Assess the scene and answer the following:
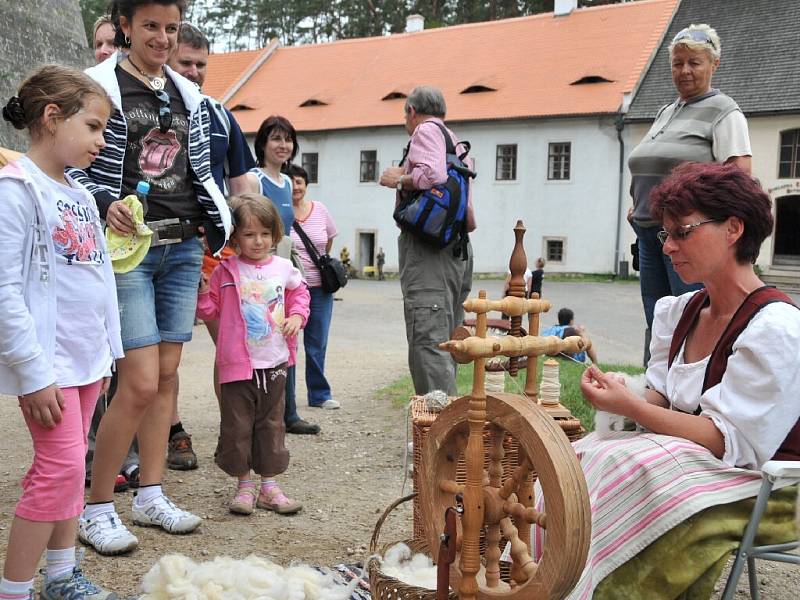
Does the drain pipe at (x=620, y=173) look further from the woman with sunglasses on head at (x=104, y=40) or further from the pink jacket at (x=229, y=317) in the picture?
the pink jacket at (x=229, y=317)

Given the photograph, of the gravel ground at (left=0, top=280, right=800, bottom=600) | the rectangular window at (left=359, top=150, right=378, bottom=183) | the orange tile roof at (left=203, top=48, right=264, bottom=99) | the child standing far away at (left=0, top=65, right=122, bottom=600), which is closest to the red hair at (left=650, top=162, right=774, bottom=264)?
the gravel ground at (left=0, top=280, right=800, bottom=600)

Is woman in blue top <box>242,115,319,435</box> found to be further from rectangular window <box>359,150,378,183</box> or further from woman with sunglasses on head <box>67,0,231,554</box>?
rectangular window <box>359,150,378,183</box>

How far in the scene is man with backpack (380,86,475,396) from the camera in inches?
185

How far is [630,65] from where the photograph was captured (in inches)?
1110

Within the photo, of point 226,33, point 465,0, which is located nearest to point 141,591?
point 465,0

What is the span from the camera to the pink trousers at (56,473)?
2521 mm

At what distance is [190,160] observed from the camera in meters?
3.47

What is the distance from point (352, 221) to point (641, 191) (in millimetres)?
28972

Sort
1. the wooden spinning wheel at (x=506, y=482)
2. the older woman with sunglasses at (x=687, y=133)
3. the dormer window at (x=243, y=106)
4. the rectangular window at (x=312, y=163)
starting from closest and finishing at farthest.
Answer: the wooden spinning wheel at (x=506, y=482) < the older woman with sunglasses at (x=687, y=133) < the rectangular window at (x=312, y=163) < the dormer window at (x=243, y=106)

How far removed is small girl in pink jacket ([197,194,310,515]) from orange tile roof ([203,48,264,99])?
3490 cm

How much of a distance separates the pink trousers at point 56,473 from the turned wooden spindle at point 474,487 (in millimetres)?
1361

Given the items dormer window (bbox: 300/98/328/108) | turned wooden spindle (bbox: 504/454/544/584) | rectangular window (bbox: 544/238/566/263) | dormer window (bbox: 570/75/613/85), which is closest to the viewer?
turned wooden spindle (bbox: 504/454/544/584)

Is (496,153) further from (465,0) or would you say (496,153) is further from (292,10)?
(292,10)

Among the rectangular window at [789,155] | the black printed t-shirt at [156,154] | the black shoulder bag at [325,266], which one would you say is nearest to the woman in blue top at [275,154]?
the black shoulder bag at [325,266]
